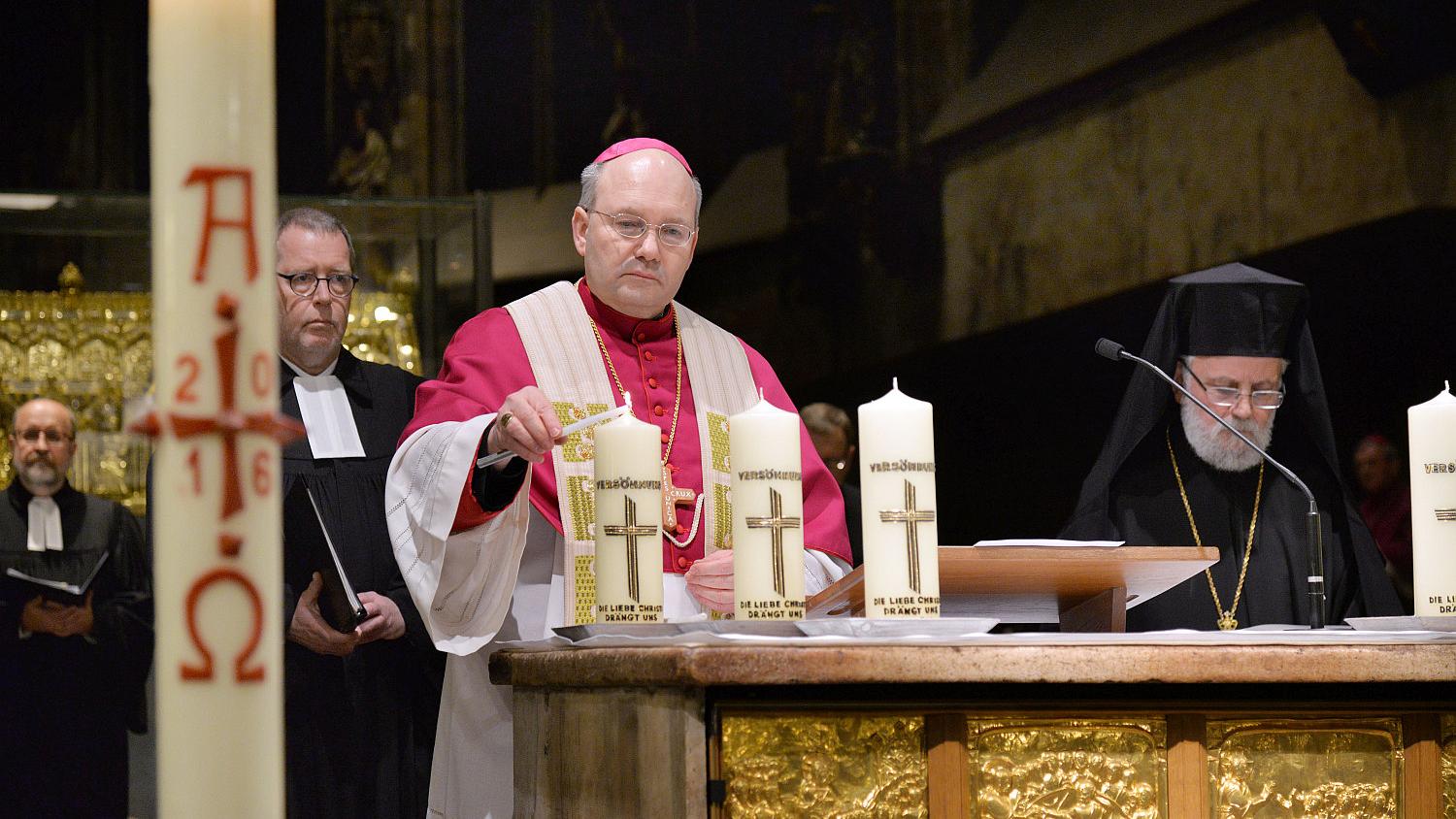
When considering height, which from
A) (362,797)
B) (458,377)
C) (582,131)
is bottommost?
(362,797)

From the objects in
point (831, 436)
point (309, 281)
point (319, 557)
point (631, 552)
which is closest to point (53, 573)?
point (309, 281)

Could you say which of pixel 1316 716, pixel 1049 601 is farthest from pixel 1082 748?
pixel 1049 601

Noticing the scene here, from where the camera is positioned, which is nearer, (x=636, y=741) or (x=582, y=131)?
(x=636, y=741)

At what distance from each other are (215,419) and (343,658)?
131 inches

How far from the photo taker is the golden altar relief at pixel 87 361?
19.5ft

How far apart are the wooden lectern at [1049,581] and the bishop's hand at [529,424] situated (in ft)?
1.68

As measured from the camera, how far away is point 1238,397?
424 centimetres

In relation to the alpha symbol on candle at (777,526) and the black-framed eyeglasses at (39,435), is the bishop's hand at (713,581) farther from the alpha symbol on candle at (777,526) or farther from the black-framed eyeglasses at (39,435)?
the black-framed eyeglasses at (39,435)

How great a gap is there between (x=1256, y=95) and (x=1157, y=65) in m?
0.50

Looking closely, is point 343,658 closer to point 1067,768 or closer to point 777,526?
point 777,526

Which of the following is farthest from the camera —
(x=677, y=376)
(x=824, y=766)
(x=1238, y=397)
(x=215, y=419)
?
(x=1238, y=397)

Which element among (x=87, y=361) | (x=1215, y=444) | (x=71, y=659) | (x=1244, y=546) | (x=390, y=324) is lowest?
(x=71, y=659)

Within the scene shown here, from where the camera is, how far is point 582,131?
8336 mm

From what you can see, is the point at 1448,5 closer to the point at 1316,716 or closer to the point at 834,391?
the point at 834,391
